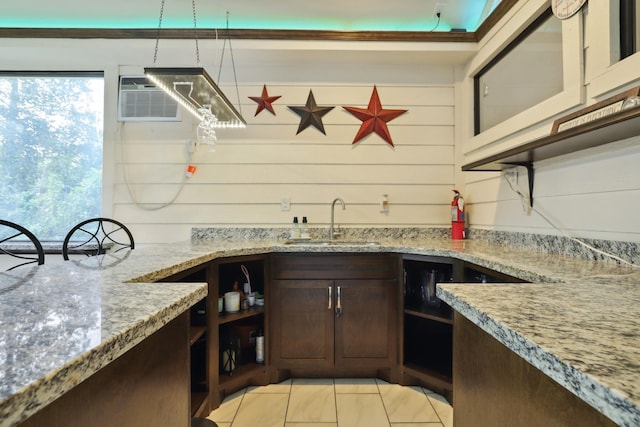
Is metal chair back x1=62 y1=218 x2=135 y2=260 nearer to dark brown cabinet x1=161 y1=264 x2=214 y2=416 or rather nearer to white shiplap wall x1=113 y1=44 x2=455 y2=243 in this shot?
white shiplap wall x1=113 y1=44 x2=455 y2=243

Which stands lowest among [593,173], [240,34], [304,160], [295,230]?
[295,230]

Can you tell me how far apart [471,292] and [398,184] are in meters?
1.91

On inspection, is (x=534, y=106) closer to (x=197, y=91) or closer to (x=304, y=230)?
(x=304, y=230)

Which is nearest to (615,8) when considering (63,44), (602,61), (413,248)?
(602,61)

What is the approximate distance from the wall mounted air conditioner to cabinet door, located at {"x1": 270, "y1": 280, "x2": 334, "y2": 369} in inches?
68.8

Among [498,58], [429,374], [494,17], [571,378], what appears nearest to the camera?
[571,378]

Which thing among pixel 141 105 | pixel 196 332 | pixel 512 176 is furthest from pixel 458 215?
pixel 141 105

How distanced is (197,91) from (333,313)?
159cm

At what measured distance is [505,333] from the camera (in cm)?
56

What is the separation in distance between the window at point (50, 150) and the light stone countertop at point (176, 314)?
6.00 feet

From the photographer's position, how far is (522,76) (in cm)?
202

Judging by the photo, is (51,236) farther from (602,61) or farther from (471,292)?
(602,61)

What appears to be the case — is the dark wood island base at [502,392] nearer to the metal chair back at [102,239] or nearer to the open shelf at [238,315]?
the open shelf at [238,315]

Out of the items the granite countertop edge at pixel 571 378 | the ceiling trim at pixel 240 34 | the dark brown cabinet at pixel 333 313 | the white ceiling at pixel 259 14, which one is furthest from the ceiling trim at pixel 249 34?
the granite countertop edge at pixel 571 378
